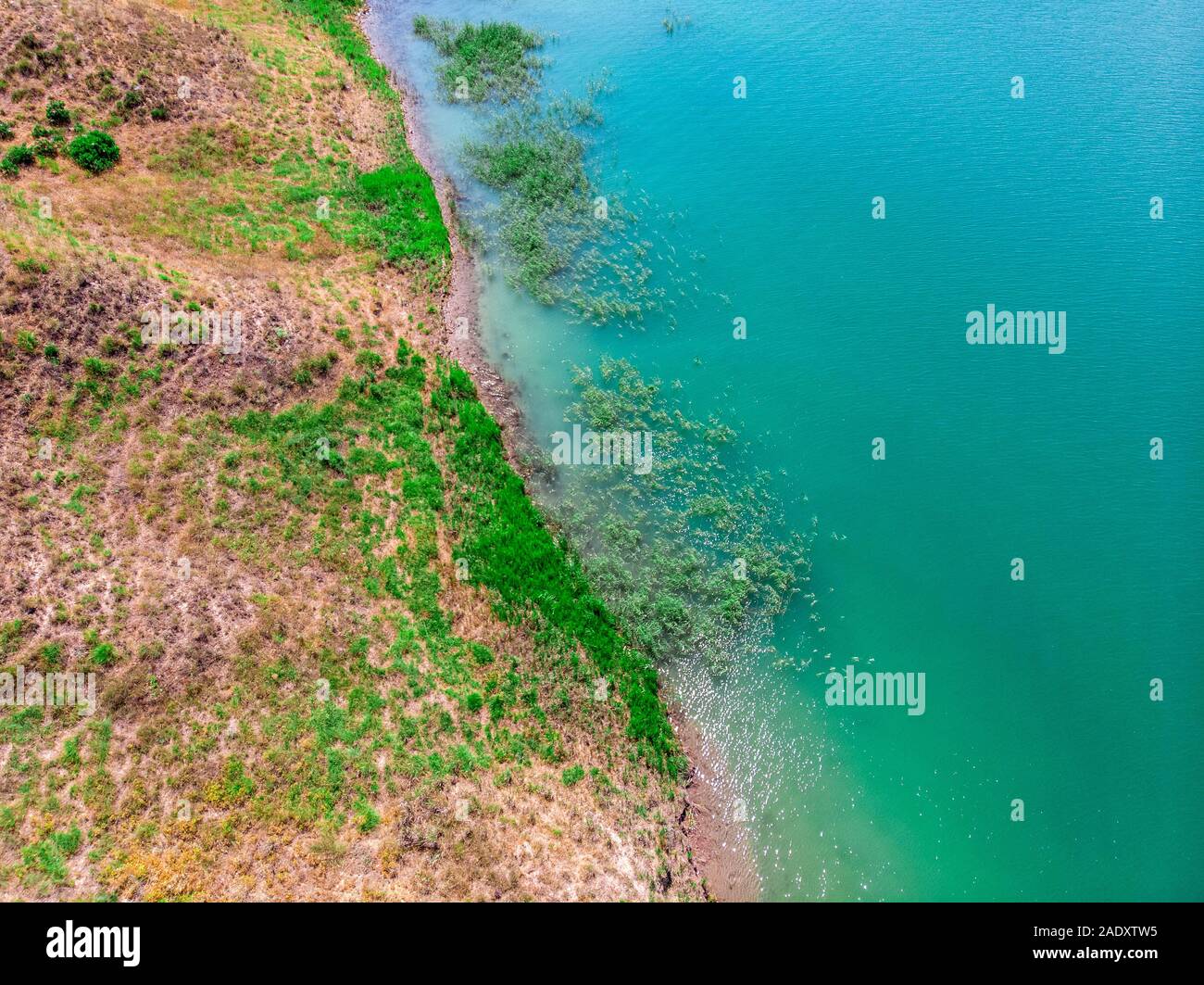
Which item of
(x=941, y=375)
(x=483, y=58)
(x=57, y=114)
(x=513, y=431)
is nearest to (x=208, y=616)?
(x=513, y=431)

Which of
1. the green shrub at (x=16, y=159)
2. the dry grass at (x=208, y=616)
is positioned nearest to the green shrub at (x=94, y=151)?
the dry grass at (x=208, y=616)

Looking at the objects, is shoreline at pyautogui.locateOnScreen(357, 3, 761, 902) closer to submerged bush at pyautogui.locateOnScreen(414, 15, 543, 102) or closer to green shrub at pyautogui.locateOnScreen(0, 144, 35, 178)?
submerged bush at pyautogui.locateOnScreen(414, 15, 543, 102)

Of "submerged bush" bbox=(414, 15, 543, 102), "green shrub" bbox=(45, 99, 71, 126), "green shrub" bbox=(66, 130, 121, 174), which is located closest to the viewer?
"green shrub" bbox=(66, 130, 121, 174)

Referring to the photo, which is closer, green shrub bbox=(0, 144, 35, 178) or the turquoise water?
the turquoise water

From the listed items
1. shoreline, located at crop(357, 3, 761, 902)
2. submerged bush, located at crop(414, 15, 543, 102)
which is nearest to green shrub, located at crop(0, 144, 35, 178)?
shoreline, located at crop(357, 3, 761, 902)

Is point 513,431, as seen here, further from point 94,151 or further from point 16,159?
point 16,159

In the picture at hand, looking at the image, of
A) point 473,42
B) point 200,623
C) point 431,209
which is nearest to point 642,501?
point 200,623
